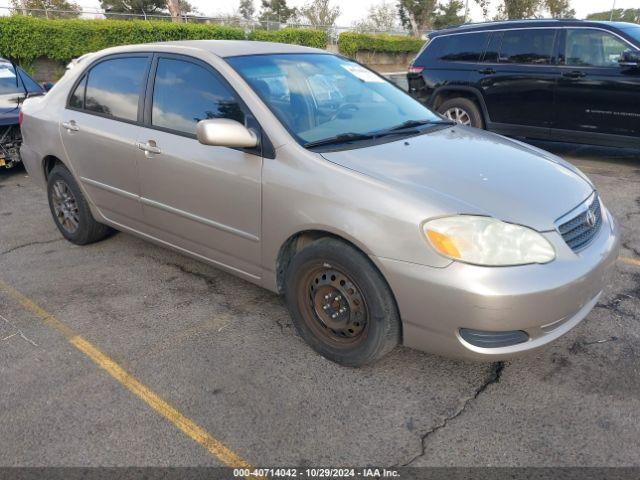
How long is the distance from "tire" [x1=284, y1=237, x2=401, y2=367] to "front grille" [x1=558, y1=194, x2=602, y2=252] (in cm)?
90

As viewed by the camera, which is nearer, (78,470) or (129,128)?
(78,470)

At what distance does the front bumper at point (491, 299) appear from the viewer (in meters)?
2.40

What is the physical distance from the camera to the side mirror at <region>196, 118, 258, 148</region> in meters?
2.94

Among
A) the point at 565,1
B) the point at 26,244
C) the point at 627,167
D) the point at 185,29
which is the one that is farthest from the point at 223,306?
the point at 565,1

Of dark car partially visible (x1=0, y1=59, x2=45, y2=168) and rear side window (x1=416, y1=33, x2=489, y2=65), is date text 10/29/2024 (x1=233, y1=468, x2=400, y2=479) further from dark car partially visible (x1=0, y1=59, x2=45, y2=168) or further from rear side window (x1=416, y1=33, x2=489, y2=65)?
rear side window (x1=416, y1=33, x2=489, y2=65)

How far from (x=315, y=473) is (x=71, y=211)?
3.42 m

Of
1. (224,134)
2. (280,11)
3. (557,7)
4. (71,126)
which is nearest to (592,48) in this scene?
(224,134)

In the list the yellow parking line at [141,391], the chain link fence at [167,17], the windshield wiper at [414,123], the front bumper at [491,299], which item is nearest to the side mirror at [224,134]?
the windshield wiper at [414,123]

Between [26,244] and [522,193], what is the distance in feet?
13.6

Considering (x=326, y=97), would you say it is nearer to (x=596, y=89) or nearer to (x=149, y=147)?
(x=149, y=147)

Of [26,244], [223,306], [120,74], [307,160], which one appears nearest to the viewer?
[307,160]

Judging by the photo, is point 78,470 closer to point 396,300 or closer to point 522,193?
point 396,300

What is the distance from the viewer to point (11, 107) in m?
7.14

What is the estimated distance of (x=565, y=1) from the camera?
40.2 metres
